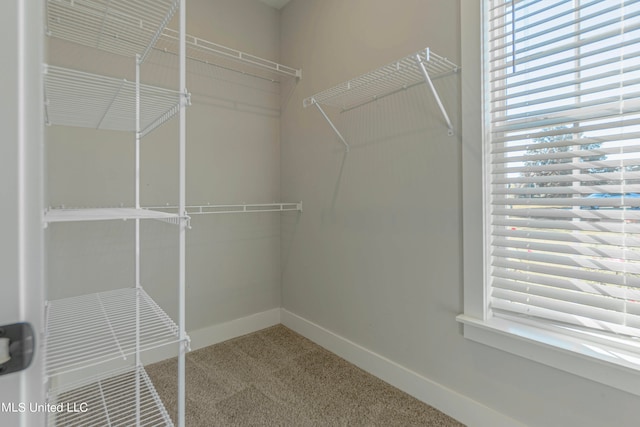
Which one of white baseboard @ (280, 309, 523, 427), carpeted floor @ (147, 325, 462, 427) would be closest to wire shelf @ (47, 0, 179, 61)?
carpeted floor @ (147, 325, 462, 427)

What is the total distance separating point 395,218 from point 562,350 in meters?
0.90

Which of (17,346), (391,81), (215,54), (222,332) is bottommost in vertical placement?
(222,332)

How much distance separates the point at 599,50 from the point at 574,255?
73 cm

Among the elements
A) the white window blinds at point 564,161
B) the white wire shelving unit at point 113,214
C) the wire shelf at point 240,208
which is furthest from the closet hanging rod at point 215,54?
the white window blinds at point 564,161

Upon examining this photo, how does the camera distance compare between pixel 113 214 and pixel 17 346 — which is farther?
pixel 113 214

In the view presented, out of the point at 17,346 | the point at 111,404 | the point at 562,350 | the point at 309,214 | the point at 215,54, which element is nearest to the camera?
the point at 17,346

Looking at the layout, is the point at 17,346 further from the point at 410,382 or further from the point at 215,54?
the point at 215,54

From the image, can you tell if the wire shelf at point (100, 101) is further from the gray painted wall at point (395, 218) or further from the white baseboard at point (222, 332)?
the white baseboard at point (222, 332)

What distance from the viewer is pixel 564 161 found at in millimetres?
1192

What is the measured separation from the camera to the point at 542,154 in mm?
1233

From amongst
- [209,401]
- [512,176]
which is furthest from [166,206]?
[512,176]

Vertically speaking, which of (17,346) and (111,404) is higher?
(17,346)

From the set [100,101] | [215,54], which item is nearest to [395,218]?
[100,101]

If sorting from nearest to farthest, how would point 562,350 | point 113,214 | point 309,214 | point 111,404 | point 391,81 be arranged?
point 113,214 → point 562,350 → point 111,404 → point 391,81 → point 309,214
